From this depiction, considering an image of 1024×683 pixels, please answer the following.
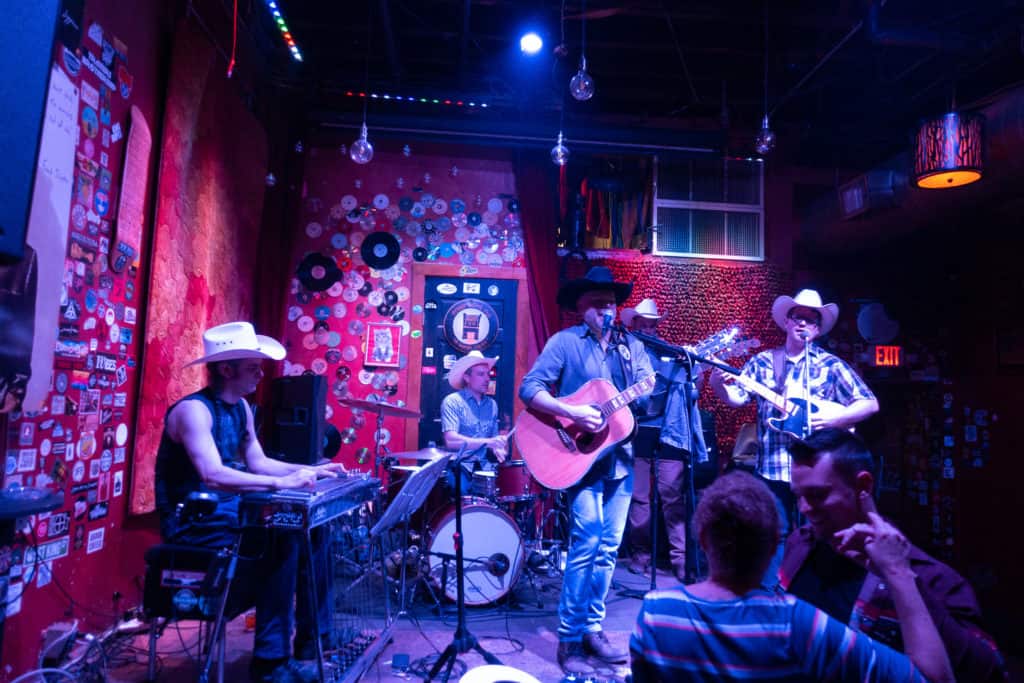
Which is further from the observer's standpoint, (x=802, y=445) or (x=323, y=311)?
(x=323, y=311)

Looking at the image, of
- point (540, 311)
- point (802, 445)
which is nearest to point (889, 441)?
point (540, 311)

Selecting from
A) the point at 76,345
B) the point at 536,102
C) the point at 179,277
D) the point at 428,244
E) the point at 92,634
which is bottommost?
the point at 92,634

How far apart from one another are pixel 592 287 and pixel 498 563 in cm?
212

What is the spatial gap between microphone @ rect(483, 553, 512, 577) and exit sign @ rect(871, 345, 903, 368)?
5.37m

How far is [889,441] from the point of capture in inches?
321

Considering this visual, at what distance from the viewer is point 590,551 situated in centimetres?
367

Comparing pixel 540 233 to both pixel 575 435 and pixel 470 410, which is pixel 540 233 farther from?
pixel 575 435

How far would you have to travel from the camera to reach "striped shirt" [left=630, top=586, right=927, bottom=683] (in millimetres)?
1365

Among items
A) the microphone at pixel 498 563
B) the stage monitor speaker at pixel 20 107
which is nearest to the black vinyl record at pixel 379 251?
the microphone at pixel 498 563

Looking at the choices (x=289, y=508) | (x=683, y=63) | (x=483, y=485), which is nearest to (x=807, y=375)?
(x=483, y=485)

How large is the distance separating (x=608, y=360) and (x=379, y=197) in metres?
4.40

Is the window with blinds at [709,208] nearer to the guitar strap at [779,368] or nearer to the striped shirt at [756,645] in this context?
the guitar strap at [779,368]

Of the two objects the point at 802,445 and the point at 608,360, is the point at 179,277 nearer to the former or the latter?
the point at 608,360

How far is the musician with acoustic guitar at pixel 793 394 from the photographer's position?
4.01 metres
